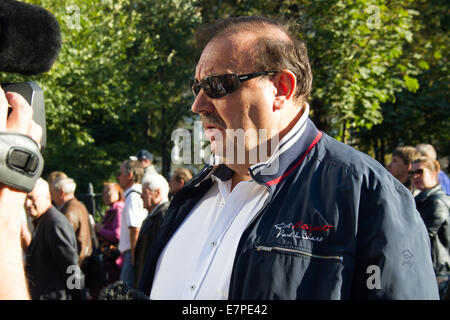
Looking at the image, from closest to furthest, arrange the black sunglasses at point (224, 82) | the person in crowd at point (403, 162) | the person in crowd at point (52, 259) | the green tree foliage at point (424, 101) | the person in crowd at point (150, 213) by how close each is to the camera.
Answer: the black sunglasses at point (224, 82), the person in crowd at point (52, 259), the person in crowd at point (150, 213), the person in crowd at point (403, 162), the green tree foliage at point (424, 101)

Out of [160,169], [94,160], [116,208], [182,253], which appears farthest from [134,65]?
[182,253]

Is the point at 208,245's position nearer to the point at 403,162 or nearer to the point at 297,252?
the point at 297,252

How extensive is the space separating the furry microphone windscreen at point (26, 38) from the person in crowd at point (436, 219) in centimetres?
375

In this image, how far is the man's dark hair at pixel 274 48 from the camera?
6.84 ft

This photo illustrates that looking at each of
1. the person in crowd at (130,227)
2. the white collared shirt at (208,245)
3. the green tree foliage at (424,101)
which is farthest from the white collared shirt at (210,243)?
the green tree foliage at (424,101)

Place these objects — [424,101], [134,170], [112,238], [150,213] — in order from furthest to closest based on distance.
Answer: [424,101], [134,170], [112,238], [150,213]

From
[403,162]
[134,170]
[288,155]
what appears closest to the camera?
[288,155]

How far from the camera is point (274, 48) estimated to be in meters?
2.09

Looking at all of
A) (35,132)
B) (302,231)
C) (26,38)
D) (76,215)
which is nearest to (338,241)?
(302,231)

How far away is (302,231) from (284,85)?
676 millimetres

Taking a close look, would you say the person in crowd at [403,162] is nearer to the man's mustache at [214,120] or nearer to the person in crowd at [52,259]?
the person in crowd at [52,259]

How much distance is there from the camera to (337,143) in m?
1.93

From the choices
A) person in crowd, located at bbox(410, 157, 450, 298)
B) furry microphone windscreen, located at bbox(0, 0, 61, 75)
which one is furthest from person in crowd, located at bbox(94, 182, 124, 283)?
furry microphone windscreen, located at bbox(0, 0, 61, 75)

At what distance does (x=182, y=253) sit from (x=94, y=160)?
65.0 feet
